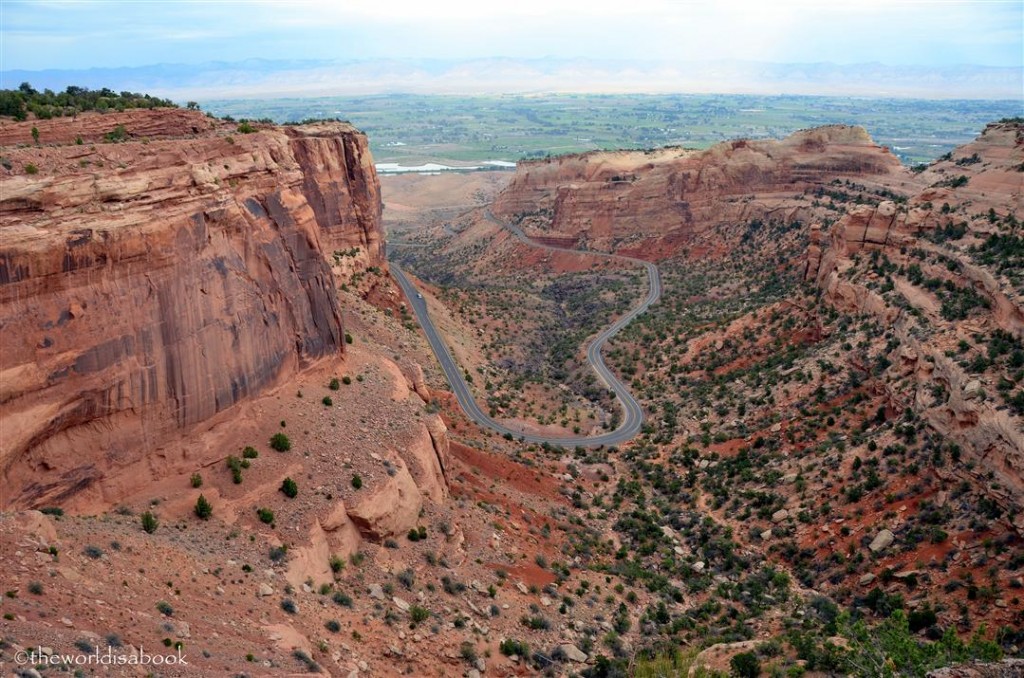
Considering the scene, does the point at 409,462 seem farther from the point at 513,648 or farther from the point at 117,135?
the point at 117,135

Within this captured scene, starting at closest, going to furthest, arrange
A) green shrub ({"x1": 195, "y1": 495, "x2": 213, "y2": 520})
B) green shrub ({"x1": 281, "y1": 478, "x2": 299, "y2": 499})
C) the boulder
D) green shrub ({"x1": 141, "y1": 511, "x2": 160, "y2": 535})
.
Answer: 1. green shrub ({"x1": 141, "y1": 511, "x2": 160, "y2": 535})
2. green shrub ({"x1": 195, "y1": 495, "x2": 213, "y2": 520})
3. green shrub ({"x1": 281, "y1": 478, "x2": 299, "y2": 499})
4. the boulder

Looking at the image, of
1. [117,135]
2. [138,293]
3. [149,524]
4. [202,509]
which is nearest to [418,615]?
[202,509]

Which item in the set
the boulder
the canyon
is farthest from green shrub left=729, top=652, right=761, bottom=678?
the boulder

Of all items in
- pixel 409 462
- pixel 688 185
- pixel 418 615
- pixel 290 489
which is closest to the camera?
pixel 418 615

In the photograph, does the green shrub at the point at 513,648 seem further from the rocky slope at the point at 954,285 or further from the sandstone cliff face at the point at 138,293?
the rocky slope at the point at 954,285

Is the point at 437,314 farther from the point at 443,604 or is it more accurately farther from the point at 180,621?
the point at 180,621

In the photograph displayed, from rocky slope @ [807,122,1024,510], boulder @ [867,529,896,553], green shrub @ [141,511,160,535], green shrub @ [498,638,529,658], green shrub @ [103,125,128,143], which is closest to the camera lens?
green shrub @ [141,511,160,535]

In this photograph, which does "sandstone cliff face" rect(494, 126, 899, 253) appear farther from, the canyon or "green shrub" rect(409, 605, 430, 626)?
"green shrub" rect(409, 605, 430, 626)
